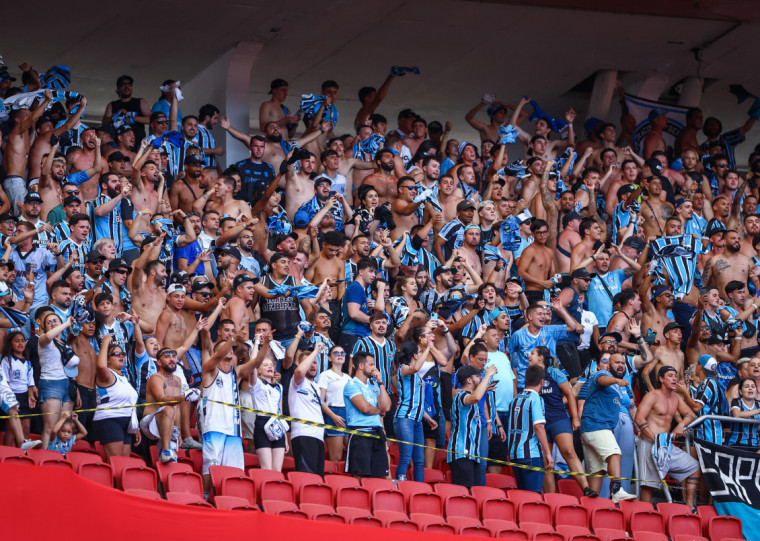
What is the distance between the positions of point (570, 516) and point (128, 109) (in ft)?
26.2

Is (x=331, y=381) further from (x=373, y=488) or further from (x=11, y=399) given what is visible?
(x=11, y=399)

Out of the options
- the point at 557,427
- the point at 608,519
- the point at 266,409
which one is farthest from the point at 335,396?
the point at 608,519

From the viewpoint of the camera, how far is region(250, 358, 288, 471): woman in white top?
10.0 meters

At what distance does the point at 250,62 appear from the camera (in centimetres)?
1698

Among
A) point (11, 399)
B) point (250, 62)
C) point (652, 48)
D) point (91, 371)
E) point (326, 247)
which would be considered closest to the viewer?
point (11, 399)

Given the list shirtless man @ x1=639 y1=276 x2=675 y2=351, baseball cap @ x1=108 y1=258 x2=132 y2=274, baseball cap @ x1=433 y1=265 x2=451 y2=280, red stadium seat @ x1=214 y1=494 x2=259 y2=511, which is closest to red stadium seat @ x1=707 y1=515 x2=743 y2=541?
shirtless man @ x1=639 y1=276 x2=675 y2=351

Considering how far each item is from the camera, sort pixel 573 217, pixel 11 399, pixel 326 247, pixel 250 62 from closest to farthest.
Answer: pixel 11 399, pixel 326 247, pixel 573 217, pixel 250 62

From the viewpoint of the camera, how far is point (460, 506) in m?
9.95

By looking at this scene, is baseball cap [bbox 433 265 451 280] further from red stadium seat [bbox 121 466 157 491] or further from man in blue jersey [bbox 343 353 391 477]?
red stadium seat [bbox 121 466 157 491]

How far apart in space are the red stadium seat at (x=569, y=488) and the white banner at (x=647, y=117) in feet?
26.9

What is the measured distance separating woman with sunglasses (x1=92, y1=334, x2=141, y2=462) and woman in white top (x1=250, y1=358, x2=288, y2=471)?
99cm

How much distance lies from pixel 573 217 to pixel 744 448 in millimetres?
4118

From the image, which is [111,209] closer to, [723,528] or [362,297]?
[362,297]

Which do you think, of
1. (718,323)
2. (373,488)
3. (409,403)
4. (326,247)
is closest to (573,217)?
(718,323)
